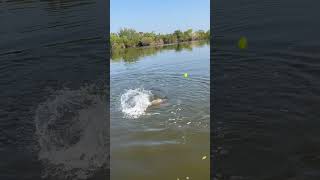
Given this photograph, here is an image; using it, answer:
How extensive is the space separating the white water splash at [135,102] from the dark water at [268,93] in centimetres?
219

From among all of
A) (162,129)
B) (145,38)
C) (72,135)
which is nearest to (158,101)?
(162,129)

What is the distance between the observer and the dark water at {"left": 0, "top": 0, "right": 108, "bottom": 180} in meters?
9.49

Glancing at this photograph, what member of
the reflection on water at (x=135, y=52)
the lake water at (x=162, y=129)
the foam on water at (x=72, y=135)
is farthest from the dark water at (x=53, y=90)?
the reflection on water at (x=135, y=52)

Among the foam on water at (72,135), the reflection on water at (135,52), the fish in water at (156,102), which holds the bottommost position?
the foam on water at (72,135)

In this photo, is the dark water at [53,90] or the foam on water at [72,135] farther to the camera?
the dark water at [53,90]

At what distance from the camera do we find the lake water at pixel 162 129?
28.0ft

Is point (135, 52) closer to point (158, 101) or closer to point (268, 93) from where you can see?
point (158, 101)

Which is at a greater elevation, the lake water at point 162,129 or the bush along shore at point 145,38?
the bush along shore at point 145,38

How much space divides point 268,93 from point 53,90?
675 centimetres

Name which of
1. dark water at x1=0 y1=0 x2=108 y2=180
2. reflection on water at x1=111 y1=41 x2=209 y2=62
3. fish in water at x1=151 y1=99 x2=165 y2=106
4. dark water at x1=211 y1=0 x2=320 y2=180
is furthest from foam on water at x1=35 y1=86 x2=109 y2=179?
reflection on water at x1=111 y1=41 x2=209 y2=62

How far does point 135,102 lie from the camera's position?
13195mm

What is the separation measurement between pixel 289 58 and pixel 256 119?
3.70m

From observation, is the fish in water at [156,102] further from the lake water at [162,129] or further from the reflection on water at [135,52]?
the reflection on water at [135,52]

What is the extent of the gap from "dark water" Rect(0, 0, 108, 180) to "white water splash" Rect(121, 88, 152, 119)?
721mm
